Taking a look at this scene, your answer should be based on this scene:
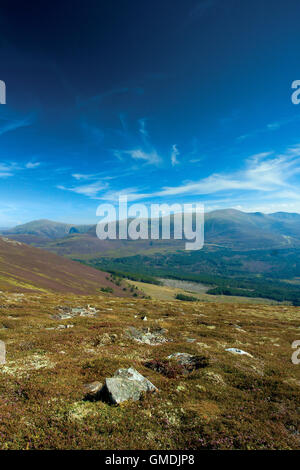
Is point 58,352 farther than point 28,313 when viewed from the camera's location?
No

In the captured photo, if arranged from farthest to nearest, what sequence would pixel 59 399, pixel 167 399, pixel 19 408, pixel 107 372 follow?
pixel 107 372
pixel 167 399
pixel 59 399
pixel 19 408

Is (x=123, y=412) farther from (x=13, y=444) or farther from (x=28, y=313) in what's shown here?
(x=28, y=313)

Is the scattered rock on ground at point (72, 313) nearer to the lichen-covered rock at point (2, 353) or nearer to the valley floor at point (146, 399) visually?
the valley floor at point (146, 399)

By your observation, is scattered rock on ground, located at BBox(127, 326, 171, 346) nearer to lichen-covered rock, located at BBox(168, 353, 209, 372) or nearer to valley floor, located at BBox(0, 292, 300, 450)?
valley floor, located at BBox(0, 292, 300, 450)

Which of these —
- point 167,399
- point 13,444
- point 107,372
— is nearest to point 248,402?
point 167,399

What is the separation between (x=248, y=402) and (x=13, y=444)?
11886 millimetres

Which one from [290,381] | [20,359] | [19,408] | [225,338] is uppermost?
[19,408]

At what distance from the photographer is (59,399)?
34.7ft

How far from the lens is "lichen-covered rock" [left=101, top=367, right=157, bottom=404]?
1076 centimetres

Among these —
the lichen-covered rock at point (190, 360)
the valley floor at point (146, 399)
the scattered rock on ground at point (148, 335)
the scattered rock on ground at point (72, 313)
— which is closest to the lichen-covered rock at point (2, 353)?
the valley floor at point (146, 399)

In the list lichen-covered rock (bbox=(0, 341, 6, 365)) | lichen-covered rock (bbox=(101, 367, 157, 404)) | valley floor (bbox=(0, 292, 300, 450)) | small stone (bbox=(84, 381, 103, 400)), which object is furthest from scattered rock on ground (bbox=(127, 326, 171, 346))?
lichen-covered rock (bbox=(0, 341, 6, 365))

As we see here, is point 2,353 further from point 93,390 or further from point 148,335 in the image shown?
point 148,335

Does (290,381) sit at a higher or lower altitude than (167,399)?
lower
